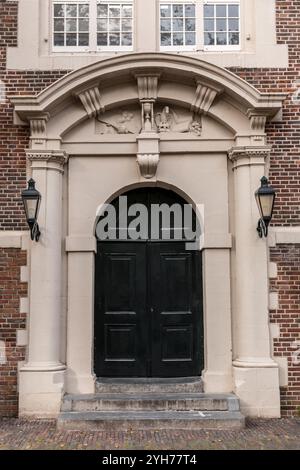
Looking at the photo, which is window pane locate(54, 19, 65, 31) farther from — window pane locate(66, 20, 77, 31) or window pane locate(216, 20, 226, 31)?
window pane locate(216, 20, 226, 31)

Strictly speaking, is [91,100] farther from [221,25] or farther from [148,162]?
[221,25]

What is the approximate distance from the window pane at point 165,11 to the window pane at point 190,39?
1.50 feet

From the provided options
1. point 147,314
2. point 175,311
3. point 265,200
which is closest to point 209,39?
point 265,200

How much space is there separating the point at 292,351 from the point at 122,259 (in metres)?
2.89

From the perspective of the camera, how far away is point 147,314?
8297mm

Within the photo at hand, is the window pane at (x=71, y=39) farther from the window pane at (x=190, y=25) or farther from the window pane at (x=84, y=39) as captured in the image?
the window pane at (x=190, y=25)

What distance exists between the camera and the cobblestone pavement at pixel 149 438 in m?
6.35

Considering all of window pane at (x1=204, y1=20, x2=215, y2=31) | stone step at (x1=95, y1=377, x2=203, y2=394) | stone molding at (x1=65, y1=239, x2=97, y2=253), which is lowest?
stone step at (x1=95, y1=377, x2=203, y2=394)

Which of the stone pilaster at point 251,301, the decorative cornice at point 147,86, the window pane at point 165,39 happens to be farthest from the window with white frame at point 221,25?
the stone pilaster at point 251,301

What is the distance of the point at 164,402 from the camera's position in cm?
747

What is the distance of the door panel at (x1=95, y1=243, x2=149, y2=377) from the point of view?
27.0 feet

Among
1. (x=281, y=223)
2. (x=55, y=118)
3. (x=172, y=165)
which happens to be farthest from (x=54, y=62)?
(x=281, y=223)

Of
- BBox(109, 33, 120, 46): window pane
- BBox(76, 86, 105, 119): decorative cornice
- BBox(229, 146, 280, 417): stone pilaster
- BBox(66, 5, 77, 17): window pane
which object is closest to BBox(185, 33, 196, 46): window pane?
BBox(109, 33, 120, 46): window pane

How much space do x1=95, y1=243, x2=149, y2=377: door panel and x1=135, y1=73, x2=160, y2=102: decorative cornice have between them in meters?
2.54
